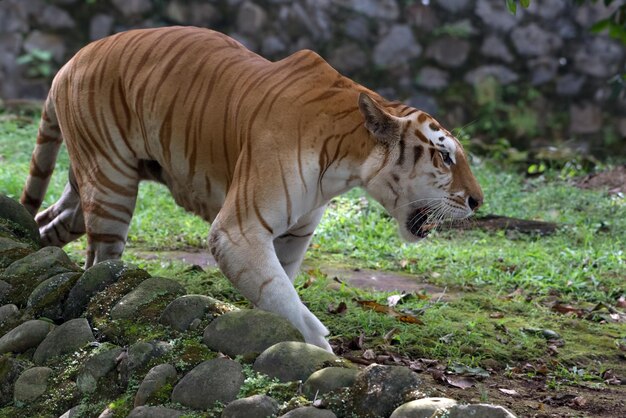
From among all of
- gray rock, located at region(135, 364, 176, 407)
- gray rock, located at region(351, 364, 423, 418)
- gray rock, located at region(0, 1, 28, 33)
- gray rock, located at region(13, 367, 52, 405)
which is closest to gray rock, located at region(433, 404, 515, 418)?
gray rock, located at region(351, 364, 423, 418)

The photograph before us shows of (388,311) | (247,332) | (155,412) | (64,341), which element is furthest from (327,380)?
(388,311)

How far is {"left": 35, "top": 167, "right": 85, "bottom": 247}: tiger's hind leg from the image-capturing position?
5.89 meters

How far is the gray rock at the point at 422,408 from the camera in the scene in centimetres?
303

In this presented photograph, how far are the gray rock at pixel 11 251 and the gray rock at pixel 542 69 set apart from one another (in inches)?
310

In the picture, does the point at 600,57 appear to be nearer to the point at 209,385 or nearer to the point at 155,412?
the point at 209,385

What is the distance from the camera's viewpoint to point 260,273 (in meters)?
4.29

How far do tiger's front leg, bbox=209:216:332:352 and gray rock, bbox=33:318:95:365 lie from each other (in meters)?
0.70

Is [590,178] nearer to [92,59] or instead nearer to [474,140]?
[474,140]

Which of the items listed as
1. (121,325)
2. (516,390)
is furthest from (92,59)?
(516,390)

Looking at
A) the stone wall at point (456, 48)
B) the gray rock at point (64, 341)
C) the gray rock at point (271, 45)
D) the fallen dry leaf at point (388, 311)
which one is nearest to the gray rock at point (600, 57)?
the stone wall at point (456, 48)

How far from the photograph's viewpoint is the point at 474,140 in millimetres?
11289

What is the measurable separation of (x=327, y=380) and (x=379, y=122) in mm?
1520

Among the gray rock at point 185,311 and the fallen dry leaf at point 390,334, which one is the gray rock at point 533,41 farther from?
the gray rock at point 185,311

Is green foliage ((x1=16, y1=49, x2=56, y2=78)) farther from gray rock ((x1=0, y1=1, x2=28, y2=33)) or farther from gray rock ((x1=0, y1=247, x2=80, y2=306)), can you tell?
gray rock ((x1=0, y1=247, x2=80, y2=306))
